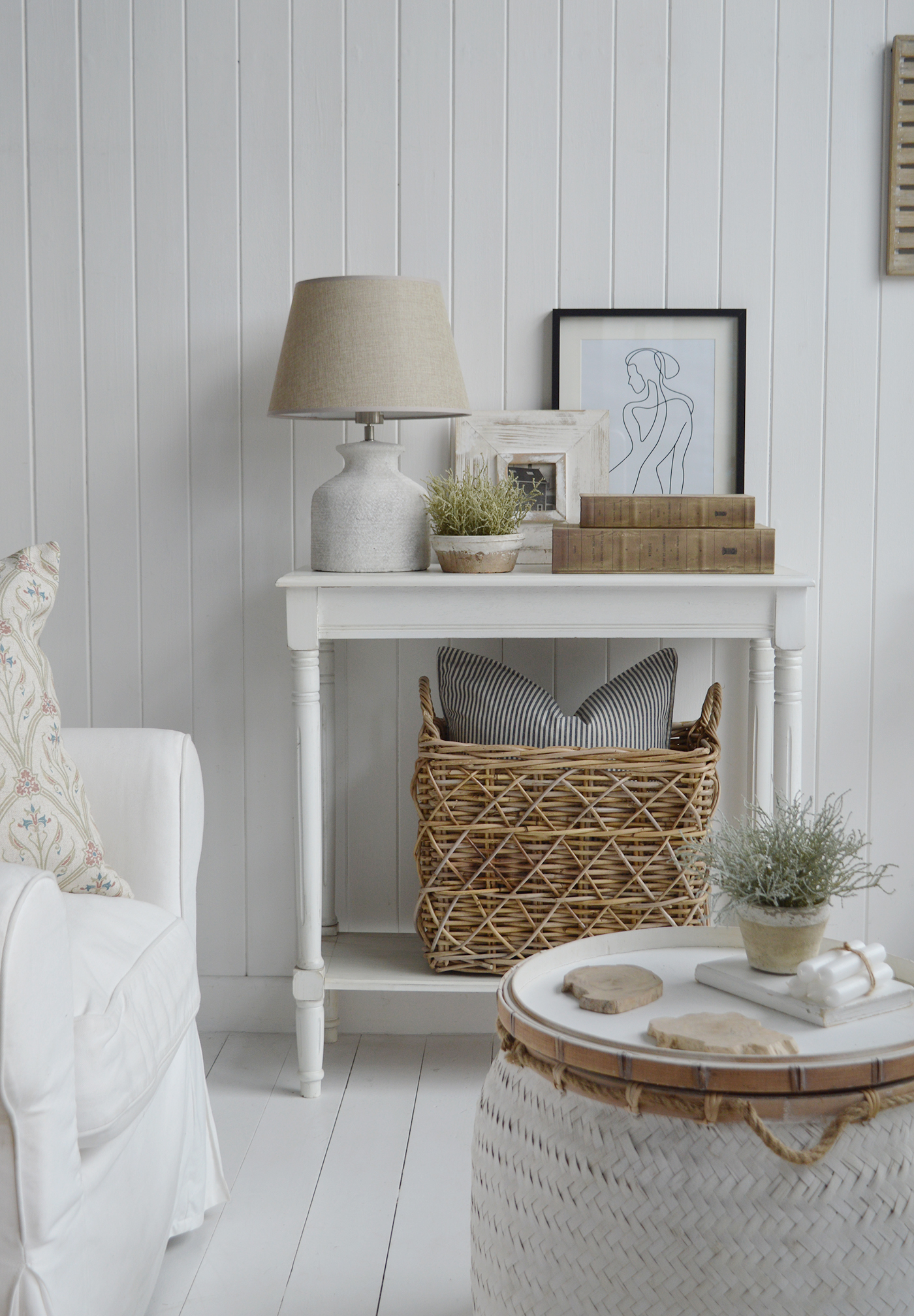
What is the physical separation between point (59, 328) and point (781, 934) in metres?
1.77

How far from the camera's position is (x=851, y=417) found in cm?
222

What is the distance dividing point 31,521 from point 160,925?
1.12 meters

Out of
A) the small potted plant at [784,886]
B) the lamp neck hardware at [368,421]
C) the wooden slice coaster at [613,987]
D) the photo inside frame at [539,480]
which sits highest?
Result: the lamp neck hardware at [368,421]

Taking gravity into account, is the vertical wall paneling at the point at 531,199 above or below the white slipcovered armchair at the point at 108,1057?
above

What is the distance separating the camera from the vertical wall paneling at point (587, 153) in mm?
2152

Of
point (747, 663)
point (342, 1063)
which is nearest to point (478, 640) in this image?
point (747, 663)

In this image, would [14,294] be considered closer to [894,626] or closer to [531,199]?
[531,199]

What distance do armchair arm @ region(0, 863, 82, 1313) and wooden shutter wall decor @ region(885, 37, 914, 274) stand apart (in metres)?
1.89

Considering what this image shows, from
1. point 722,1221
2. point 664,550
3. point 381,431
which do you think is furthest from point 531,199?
point 722,1221

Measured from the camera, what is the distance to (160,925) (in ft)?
4.73

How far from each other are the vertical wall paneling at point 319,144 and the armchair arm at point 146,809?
80cm

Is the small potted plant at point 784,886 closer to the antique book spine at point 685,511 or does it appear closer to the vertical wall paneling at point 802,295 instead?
the antique book spine at point 685,511

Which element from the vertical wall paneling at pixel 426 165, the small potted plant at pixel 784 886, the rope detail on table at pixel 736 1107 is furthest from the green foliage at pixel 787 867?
the vertical wall paneling at pixel 426 165

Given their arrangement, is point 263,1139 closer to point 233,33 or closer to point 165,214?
point 165,214
